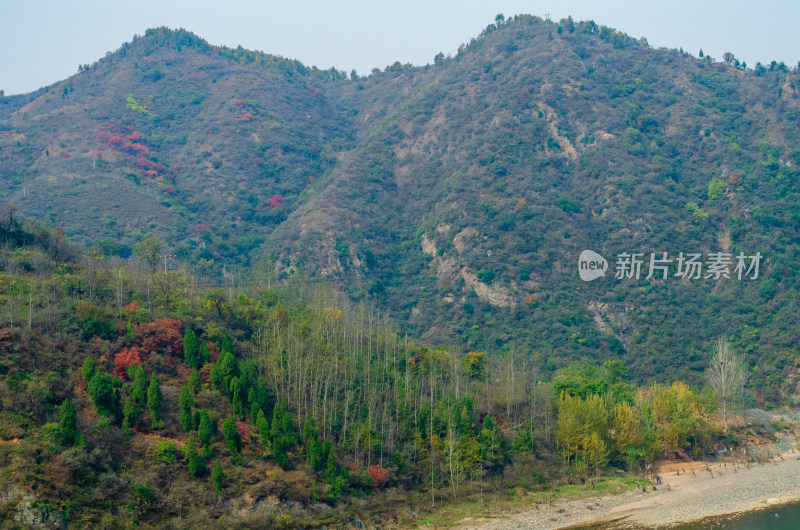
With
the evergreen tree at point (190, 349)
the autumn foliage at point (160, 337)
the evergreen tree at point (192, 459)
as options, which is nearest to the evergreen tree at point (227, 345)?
the evergreen tree at point (190, 349)

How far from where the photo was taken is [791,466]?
69750 mm

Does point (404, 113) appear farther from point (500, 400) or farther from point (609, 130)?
point (500, 400)

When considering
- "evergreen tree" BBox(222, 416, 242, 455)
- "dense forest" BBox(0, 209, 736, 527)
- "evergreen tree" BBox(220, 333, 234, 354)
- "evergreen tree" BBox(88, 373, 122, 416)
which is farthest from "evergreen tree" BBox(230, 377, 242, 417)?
"evergreen tree" BBox(88, 373, 122, 416)

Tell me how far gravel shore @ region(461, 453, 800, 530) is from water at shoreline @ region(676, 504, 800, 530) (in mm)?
1238

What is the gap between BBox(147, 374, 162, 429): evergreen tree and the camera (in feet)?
169

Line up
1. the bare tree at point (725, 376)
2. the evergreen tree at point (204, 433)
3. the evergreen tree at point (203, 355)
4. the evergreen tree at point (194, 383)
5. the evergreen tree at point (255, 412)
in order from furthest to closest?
the bare tree at point (725, 376), the evergreen tree at point (203, 355), the evergreen tree at point (194, 383), the evergreen tree at point (255, 412), the evergreen tree at point (204, 433)

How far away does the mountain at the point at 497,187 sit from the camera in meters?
105

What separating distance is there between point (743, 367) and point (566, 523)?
46.2 metres

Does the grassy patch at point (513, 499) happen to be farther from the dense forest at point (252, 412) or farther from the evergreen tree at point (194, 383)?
the evergreen tree at point (194, 383)

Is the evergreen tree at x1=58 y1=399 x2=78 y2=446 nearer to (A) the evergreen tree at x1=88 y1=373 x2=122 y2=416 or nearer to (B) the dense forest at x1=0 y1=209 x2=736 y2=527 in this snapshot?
(B) the dense forest at x1=0 y1=209 x2=736 y2=527

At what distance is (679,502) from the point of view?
58.8 m

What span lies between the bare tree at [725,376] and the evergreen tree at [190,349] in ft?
201

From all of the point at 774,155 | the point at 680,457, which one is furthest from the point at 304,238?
the point at 774,155

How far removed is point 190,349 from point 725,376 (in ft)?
206
